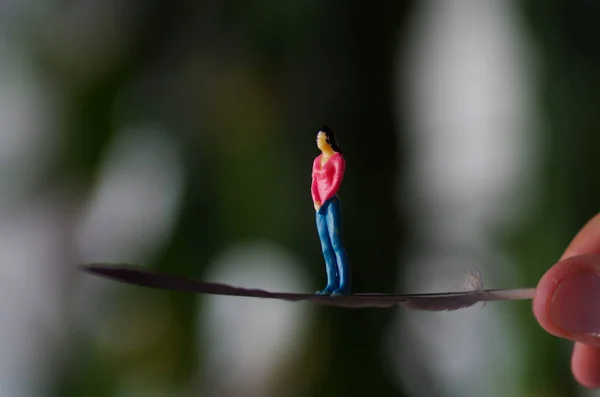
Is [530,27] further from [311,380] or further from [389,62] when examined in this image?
[311,380]

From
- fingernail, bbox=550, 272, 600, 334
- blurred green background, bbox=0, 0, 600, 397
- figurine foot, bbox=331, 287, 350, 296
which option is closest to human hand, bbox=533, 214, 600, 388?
fingernail, bbox=550, 272, 600, 334

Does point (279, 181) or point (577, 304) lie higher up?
point (279, 181)

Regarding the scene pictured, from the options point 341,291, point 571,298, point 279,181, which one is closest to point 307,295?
point 341,291

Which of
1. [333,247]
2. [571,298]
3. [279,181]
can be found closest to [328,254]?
[333,247]

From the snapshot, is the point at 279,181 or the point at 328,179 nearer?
the point at 328,179

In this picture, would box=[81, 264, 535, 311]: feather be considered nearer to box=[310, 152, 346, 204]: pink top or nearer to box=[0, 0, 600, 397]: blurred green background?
box=[310, 152, 346, 204]: pink top

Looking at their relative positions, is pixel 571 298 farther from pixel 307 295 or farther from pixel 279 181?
pixel 279 181

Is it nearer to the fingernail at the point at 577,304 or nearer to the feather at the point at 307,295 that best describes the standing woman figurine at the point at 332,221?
the feather at the point at 307,295
